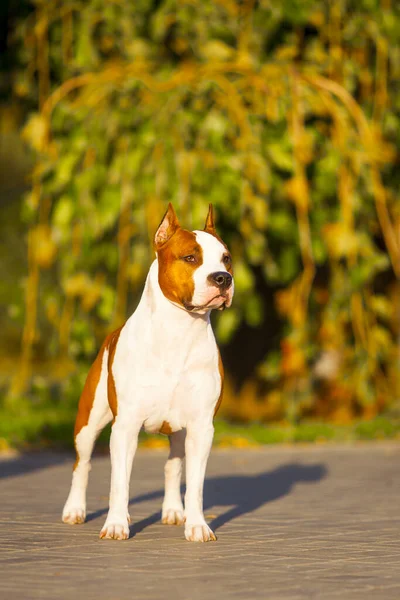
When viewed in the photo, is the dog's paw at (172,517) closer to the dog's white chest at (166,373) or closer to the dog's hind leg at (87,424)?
the dog's hind leg at (87,424)

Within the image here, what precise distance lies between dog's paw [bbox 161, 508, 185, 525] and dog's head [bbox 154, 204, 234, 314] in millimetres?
1351

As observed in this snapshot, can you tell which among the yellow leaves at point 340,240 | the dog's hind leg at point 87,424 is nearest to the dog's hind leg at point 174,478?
the dog's hind leg at point 87,424

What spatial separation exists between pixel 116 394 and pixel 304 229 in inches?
233

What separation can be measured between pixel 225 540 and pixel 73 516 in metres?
1.01

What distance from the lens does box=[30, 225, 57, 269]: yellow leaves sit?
42.0ft

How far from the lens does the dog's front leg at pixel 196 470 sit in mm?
6891

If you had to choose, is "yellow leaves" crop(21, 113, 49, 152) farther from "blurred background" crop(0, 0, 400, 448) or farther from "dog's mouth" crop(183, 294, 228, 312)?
"dog's mouth" crop(183, 294, 228, 312)

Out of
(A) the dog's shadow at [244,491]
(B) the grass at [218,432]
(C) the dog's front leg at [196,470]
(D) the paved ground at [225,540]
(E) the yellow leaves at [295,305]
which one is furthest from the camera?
(E) the yellow leaves at [295,305]

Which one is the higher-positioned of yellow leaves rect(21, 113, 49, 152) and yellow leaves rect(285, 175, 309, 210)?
yellow leaves rect(21, 113, 49, 152)

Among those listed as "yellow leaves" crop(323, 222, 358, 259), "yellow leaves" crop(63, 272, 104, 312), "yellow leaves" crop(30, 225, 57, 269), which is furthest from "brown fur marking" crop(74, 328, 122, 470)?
"yellow leaves" crop(323, 222, 358, 259)

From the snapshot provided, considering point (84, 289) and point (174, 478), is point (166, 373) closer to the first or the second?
point (174, 478)

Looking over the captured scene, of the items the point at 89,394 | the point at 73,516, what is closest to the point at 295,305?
the point at 89,394

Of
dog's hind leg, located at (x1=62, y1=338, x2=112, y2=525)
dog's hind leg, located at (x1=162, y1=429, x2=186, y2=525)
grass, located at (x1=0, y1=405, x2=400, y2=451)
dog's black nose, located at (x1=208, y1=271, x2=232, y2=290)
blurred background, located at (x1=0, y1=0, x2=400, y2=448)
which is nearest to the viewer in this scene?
dog's black nose, located at (x1=208, y1=271, x2=232, y2=290)

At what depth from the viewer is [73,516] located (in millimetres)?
7480
